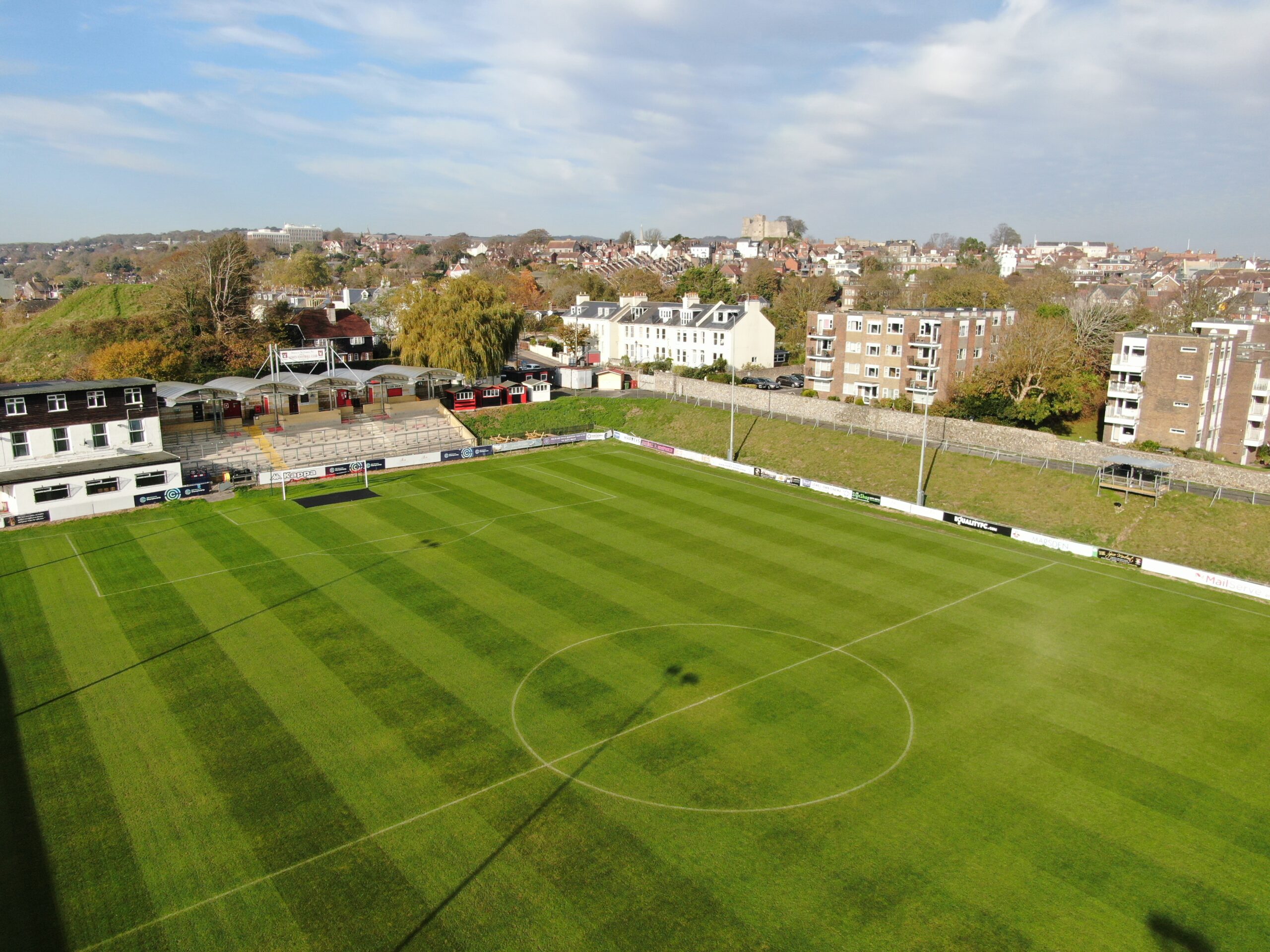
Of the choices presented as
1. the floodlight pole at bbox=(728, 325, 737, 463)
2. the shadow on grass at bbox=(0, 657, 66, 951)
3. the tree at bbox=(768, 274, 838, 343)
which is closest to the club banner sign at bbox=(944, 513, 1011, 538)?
the floodlight pole at bbox=(728, 325, 737, 463)

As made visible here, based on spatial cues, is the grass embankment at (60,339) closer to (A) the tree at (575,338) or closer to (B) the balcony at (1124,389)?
(A) the tree at (575,338)

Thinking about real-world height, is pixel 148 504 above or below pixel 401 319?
below

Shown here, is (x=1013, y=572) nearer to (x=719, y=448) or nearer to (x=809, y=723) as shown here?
(x=809, y=723)

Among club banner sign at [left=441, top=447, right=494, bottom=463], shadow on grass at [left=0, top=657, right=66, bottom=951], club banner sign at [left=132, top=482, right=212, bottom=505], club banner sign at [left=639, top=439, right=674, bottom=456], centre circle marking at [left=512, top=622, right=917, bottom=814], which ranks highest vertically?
club banner sign at [left=639, top=439, right=674, bottom=456]

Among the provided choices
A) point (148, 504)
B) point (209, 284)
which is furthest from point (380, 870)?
point (209, 284)

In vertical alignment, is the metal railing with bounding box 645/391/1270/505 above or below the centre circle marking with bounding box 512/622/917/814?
above

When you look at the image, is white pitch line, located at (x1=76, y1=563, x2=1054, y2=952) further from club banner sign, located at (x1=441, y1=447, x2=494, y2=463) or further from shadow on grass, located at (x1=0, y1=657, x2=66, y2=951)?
club banner sign, located at (x1=441, y1=447, x2=494, y2=463)

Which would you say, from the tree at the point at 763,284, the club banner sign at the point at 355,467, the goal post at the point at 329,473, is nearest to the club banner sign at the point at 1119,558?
the goal post at the point at 329,473
